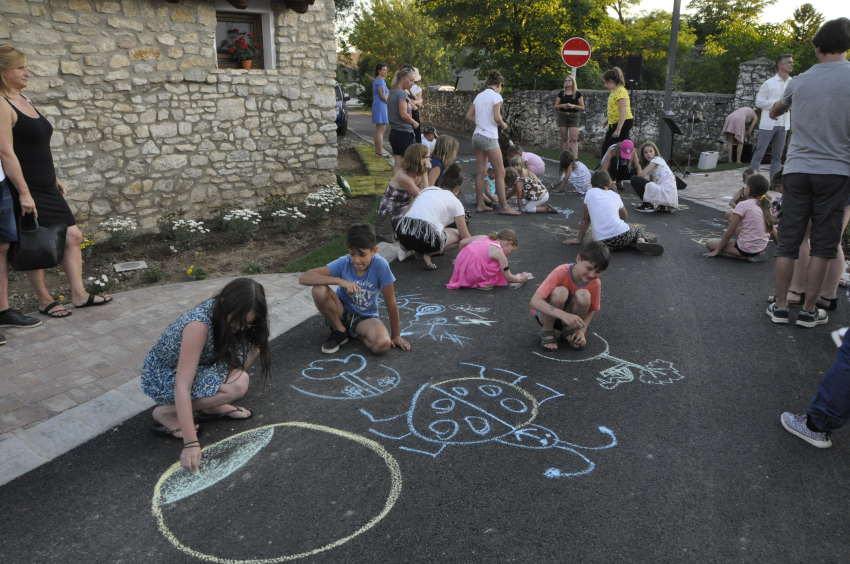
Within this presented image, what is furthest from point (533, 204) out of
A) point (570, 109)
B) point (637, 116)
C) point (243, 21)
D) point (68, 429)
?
point (637, 116)

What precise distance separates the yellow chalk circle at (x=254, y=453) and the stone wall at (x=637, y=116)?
12723mm

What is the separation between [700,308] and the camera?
201 inches

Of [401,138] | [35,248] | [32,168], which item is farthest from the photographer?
[401,138]

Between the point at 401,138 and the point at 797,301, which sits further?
the point at 401,138

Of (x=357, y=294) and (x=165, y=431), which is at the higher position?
(x=357, y=294)

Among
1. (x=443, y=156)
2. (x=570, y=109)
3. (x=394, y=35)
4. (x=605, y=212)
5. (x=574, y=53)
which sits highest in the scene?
(x=394, y=35)

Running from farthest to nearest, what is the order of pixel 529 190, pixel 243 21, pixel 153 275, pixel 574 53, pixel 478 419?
1. pixel 574 53
2. pixel 529 190
3. pixel 243 21
4. pixel 153 275
5. pixel 478 419

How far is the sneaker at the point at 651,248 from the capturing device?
6.57 meters

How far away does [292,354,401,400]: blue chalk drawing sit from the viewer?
3.70m

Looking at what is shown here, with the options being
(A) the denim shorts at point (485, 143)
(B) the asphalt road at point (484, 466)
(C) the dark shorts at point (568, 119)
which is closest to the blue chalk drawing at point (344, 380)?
(B) the asphalt road at point (484, 466)

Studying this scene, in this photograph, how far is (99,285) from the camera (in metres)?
5.62

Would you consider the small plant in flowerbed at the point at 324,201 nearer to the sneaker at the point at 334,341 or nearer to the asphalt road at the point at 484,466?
the asphalt road at the point at 484,466

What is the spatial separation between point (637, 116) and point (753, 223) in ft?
32.8

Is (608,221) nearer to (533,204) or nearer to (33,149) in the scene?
(533,204)
